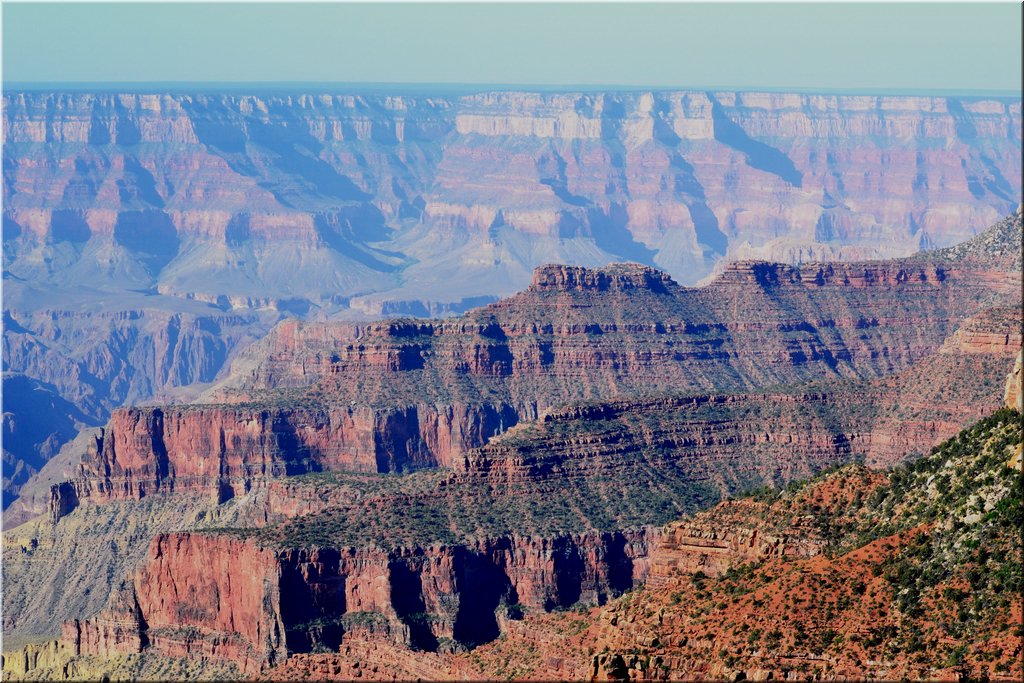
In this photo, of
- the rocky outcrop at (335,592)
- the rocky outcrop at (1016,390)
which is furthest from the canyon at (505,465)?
the rocky outcrop at (1016,390)

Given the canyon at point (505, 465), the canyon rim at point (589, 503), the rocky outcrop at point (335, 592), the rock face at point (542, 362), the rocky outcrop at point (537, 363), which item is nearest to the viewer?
the canyon rim at point (589, 503)

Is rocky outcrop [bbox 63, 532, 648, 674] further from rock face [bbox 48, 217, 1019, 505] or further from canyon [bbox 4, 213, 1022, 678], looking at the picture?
rock face [bbox 48, 217, 1019, 505]

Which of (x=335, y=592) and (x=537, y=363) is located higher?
(x=537, y=363)

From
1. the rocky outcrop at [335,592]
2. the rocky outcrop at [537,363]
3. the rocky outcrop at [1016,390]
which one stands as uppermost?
the rocky outcrop at [537,363]

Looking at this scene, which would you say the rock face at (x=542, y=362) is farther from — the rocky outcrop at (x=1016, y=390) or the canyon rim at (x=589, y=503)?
the rocky outcrop at (x=1016, y=390)

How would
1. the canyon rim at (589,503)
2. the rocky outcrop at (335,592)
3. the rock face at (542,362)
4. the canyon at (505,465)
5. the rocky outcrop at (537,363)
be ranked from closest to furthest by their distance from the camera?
the canyon rim at (589,503)
the rocky outcrop at (335,592)
the canyon at (505,465)
the rocky outcrop at (537,363)
the rock face at (542,362)

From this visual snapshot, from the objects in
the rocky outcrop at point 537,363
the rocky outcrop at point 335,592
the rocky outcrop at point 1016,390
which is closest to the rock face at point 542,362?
the rocky outcrop at point 537,363

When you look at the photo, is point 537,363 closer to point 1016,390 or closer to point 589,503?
point 589,503

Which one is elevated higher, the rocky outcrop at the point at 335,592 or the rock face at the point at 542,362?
the rock face at the point at 542,362

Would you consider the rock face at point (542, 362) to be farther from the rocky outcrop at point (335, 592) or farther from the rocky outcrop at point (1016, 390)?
the rocky outcrop at point (1016, 390)

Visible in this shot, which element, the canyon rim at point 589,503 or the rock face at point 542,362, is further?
the rock face at point 542,362

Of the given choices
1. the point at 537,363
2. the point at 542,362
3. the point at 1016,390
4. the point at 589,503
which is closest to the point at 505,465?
the point at 589,503
